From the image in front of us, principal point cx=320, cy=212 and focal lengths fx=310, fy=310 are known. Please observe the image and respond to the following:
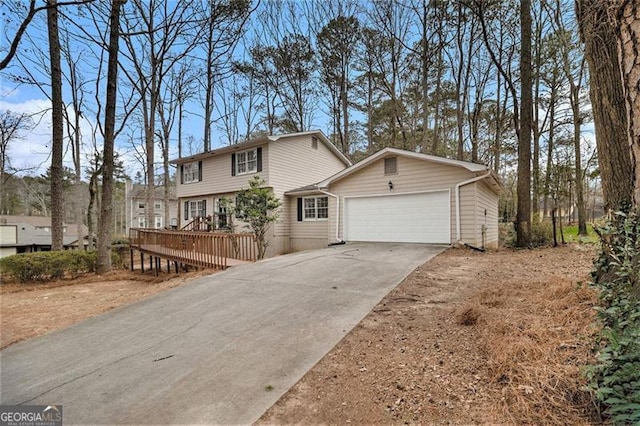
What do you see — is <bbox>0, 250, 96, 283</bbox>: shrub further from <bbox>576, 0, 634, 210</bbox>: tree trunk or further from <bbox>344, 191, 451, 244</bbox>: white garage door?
<bbox>576, 0, 634, 210</bbox>: tree trunk

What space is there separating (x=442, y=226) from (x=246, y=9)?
14105 millimetres

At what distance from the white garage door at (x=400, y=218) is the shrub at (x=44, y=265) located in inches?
388

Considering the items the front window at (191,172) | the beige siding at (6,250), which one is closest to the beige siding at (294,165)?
the front window at (191,172)

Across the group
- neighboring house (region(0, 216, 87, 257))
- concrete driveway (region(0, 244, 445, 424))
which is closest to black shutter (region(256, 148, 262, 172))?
concrete driveway (region(0, 244, 445, 424))

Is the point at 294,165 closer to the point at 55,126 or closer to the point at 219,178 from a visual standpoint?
the point at 219,178

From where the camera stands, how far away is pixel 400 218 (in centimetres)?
1135

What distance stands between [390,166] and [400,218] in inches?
77.5

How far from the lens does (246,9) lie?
15.5m

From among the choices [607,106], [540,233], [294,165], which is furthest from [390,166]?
[607,106]

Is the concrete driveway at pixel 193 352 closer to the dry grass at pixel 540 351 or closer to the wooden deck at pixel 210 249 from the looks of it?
the dry grass at pixel 540 351

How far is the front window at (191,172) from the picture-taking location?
18.2m

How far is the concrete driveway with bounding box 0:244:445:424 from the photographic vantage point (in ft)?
8.53

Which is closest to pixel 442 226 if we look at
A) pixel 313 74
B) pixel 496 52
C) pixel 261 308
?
pixel 261 308

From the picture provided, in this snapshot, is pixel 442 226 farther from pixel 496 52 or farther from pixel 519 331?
pixel 496 52
